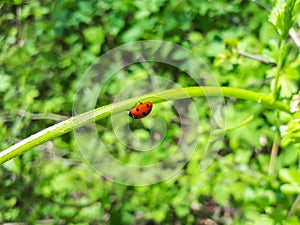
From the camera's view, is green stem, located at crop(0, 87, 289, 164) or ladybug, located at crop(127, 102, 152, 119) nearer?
green stem, located at crop(0, 87, 289, 164)

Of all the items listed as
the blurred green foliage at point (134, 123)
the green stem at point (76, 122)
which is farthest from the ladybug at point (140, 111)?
the blurred green foliage at point (134, 123)

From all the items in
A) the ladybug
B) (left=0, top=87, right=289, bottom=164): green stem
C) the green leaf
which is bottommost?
(left=0, top=87, right=289, bottom=164): green stem

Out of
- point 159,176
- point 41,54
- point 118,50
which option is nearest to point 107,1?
point 118,50

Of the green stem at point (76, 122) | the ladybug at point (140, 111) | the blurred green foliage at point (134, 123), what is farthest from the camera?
the blurred green foliage at point (134, 123)

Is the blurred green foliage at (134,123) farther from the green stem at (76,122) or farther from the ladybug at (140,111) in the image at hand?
the green stem at (76,122)

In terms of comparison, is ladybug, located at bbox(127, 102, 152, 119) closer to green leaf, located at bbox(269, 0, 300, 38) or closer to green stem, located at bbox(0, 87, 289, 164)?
green stem, located at bbox(0, 87, 289, 164)

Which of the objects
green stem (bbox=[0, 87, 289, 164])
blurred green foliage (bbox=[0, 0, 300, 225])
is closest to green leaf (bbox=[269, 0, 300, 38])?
green stem (bbox=[0, 87, 289, 164])

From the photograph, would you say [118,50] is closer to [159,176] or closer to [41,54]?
[41,54]

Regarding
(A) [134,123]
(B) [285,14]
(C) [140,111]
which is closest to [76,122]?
(C) [140,111]
